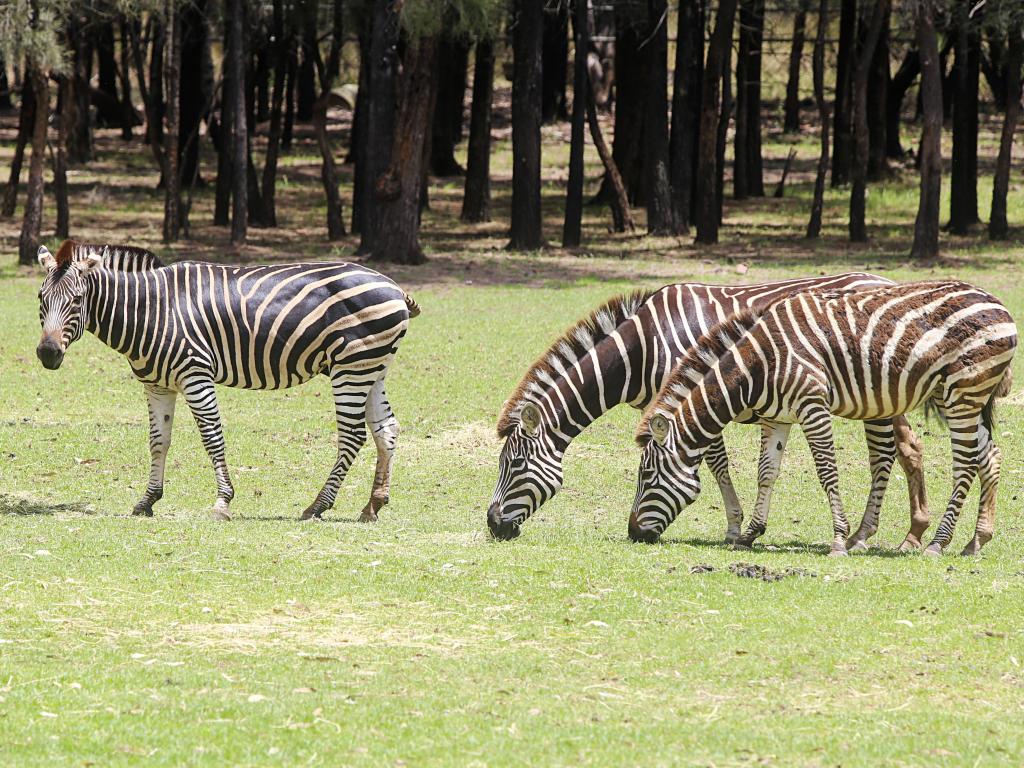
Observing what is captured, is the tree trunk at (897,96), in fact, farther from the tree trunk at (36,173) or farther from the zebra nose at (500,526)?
the zebra nose at (500,526)

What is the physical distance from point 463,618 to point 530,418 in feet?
8.25

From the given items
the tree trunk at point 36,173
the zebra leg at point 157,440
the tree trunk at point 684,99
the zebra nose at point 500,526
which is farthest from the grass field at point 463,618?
the tree trunk at point 684,99

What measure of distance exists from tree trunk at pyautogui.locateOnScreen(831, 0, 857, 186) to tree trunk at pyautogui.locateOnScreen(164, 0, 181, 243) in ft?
52.2

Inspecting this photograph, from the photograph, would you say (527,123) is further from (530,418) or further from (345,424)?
(530,418)

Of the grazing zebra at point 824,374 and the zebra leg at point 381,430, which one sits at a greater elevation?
the grazing zebra at point 824,374

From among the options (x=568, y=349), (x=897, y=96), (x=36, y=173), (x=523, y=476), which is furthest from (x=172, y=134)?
(x=897, y=96)

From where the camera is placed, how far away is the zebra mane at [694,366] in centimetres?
1008

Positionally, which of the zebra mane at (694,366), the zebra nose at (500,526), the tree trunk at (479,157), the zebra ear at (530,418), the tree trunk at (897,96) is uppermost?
the tree trunk at (897,96)

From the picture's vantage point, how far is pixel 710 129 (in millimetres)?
30281

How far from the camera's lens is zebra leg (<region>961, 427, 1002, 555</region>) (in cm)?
1025

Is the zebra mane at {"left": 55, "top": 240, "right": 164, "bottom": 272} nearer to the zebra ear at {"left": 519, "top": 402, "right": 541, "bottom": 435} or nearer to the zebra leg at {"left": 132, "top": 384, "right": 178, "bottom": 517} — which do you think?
the zebra leg at {"left": 132, "top": 384, "right": 178, "bottom": 517}

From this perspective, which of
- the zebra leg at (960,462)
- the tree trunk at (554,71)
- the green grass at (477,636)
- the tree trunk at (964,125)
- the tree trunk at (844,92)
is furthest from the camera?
the tree trunk at (554,71)

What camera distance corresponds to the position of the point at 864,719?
6.45 m

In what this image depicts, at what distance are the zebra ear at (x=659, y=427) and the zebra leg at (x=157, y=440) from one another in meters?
4.27
